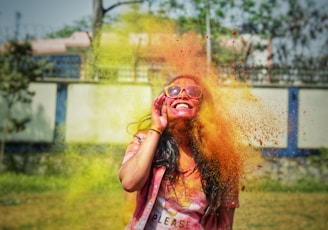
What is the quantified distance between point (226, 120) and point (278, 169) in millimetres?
7605

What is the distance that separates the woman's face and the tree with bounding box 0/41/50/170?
7.75 meters

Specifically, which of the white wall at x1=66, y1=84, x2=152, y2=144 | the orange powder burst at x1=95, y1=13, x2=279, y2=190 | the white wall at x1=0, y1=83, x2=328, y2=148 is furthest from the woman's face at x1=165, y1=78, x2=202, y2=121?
the white wall at x1=0, y1=83, x2=328, y2=148

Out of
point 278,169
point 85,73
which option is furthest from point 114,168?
point 278,169

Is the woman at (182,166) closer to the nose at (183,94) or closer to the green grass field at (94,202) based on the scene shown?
the nose at (183,94)

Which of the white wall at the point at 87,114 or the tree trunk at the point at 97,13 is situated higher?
the tree trunk at the point at 97,13

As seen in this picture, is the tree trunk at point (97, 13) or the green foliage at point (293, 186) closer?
the tree trunk at point (97, 13)

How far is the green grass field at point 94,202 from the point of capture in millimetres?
5711

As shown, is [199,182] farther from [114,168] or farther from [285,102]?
[285,102]

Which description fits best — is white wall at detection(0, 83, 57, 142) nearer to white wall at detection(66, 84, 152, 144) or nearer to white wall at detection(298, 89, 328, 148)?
white wall at detection(66, 84, 152, 144)

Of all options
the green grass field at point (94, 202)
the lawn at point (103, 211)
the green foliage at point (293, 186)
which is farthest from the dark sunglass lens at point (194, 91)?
the green foliage at point (293, 186)

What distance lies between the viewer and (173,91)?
7.09 feet

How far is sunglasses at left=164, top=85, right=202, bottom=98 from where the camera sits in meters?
2.14

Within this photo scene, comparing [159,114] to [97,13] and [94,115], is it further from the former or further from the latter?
[94,115]

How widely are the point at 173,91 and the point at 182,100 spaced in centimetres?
9
